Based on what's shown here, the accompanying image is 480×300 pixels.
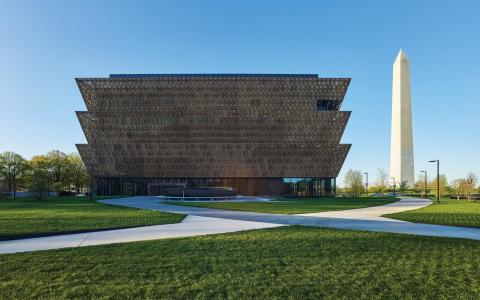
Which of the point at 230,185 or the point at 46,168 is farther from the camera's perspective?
the point at 46,168

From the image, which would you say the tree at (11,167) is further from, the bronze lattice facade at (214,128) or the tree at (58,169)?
the bronze lattice facade at (214,128)

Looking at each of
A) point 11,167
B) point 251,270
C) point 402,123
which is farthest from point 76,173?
point 402,123

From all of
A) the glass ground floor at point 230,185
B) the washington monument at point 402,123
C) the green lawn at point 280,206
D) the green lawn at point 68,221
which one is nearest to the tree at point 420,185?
the washington monument at point 402,123

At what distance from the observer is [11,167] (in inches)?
2968

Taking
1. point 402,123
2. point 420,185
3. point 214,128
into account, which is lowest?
point 420,185

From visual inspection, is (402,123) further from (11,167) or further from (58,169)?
(11,167)

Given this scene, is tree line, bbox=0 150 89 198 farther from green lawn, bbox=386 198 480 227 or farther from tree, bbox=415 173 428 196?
tree, bbox=415 173 428 196

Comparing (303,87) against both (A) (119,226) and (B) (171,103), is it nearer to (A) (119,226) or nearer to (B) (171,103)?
(B) (171,103)

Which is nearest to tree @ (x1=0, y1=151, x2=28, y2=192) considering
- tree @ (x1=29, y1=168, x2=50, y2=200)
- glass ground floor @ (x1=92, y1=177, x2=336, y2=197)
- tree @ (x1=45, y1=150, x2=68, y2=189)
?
tree @ (x1=45, y1=150, x2=68, y2=189)

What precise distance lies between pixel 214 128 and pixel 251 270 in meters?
63.3

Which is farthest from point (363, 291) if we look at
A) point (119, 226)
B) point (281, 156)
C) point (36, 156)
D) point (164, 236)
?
point (36, 156)

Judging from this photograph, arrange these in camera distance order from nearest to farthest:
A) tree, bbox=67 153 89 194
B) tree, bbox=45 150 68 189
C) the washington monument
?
tree, bbox=45 150 68 189, tree, bbox=67 153 89 194, the washington monument

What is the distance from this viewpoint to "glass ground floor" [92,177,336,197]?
7388 cm

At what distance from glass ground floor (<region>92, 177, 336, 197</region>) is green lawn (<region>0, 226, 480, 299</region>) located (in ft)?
202
